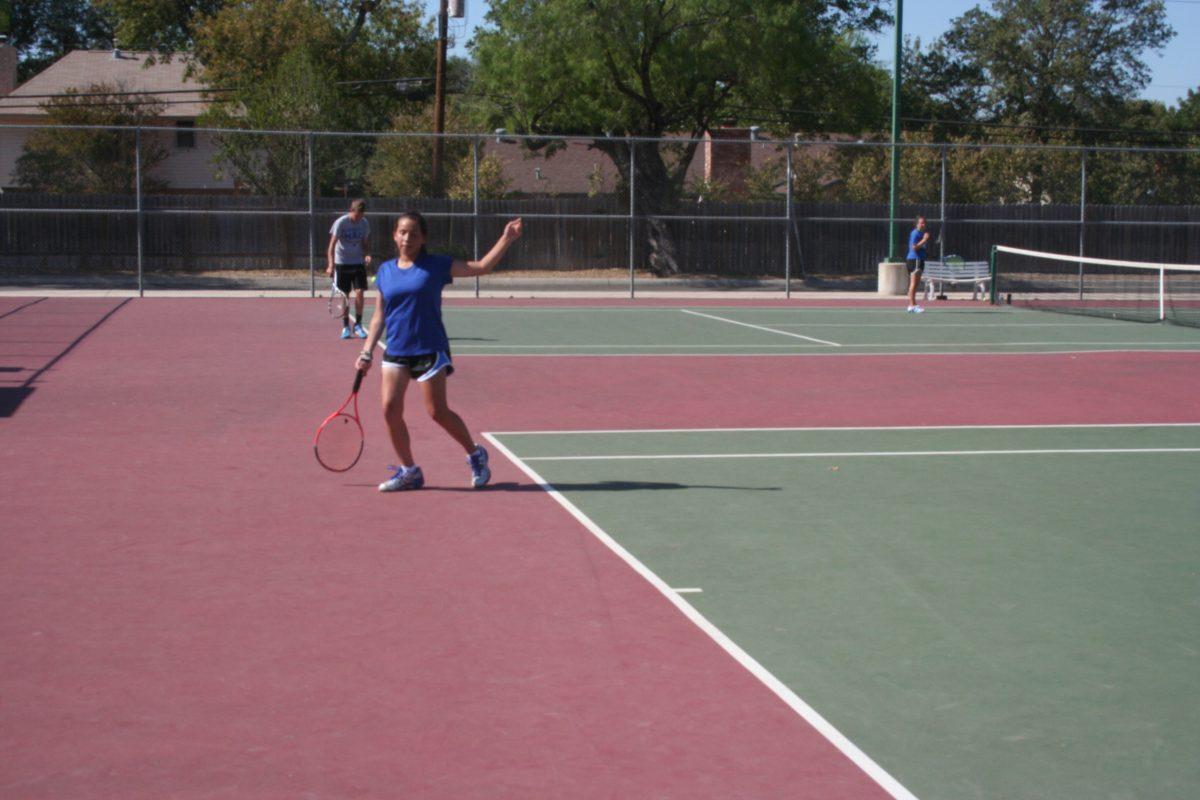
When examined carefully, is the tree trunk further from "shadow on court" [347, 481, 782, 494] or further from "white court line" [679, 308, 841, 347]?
"shadow on court" [347, 481, 782, 494]

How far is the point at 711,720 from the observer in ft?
16.7

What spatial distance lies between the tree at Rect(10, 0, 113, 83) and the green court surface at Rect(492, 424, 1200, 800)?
250 feet

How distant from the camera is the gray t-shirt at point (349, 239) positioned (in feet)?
62.8

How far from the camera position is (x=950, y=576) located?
7.20 meters

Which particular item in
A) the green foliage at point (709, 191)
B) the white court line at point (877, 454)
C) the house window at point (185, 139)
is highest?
the house window at point (185, 139)

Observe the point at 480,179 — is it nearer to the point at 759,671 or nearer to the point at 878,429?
the point at 878,429

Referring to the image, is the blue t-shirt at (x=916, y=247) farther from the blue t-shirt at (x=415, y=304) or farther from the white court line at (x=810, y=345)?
the blue t-shirt at (x=415, y=304)

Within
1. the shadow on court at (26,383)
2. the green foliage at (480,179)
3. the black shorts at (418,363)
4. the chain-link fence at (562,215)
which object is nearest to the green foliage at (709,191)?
the chain-link fence at (562,215)

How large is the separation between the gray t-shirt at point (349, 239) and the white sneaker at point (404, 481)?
10.3 meters

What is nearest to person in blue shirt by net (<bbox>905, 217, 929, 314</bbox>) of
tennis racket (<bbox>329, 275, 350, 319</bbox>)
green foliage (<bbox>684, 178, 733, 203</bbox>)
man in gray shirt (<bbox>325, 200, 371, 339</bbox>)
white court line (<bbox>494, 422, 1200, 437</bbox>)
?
tennis racket (<bbox>329, 275, 350, 319</bbox>)

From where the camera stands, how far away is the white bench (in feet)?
103

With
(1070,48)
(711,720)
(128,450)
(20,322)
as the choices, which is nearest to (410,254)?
(128,450)

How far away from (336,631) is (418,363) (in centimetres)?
317

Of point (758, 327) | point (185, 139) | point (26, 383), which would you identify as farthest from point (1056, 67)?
point (26, 383)
